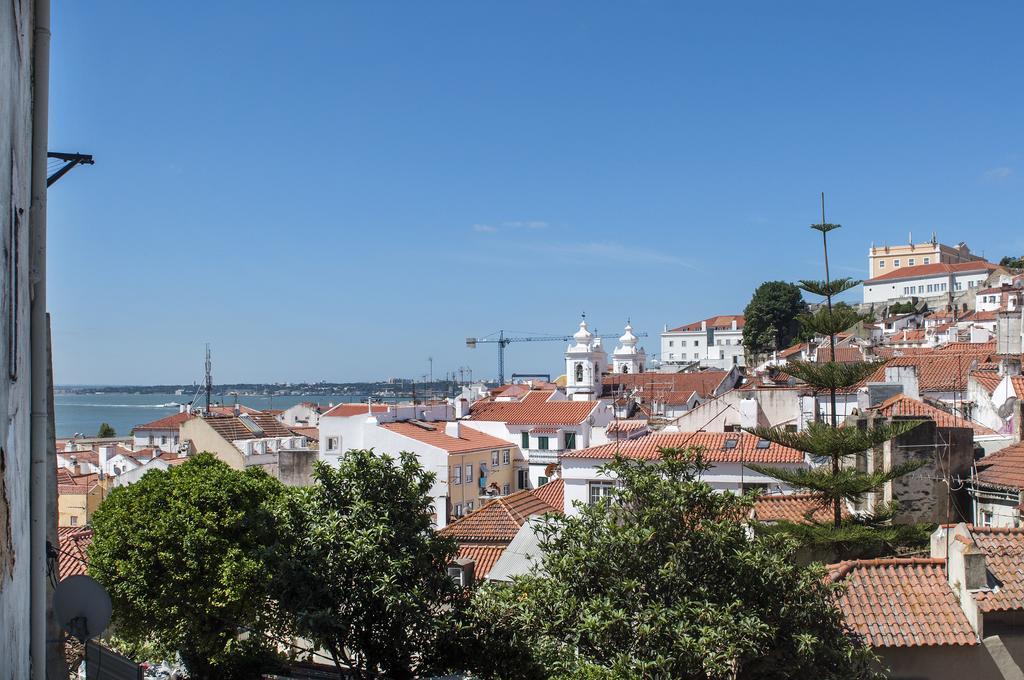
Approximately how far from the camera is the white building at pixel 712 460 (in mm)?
24531

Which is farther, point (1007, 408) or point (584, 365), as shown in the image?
point (584, 365)

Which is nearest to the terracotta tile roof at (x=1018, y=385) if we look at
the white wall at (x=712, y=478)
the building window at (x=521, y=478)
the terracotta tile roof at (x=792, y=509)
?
the white wall at (x=712, y=478)

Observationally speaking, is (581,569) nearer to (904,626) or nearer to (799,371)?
(904,626)

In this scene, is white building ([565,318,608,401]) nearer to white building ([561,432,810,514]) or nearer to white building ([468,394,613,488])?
white building ([468,394,613,488])

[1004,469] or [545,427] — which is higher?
[1004,469]

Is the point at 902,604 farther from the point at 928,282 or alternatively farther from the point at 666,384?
the point at 928,282

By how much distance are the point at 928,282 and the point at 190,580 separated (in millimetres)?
117127

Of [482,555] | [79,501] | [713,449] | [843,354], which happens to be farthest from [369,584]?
[843,354]

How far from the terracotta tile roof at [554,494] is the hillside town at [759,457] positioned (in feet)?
0.36

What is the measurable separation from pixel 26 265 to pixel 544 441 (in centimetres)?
4504

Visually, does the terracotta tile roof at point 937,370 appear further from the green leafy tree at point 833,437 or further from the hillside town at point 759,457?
the green leafy tree at point 833,437

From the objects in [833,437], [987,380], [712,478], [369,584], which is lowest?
[712,478]

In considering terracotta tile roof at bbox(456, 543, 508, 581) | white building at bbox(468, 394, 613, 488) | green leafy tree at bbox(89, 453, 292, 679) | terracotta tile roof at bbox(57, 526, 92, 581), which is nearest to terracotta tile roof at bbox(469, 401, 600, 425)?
white building at bbox(468, 394, 613, 488)

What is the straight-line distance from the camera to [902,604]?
13.0 m
